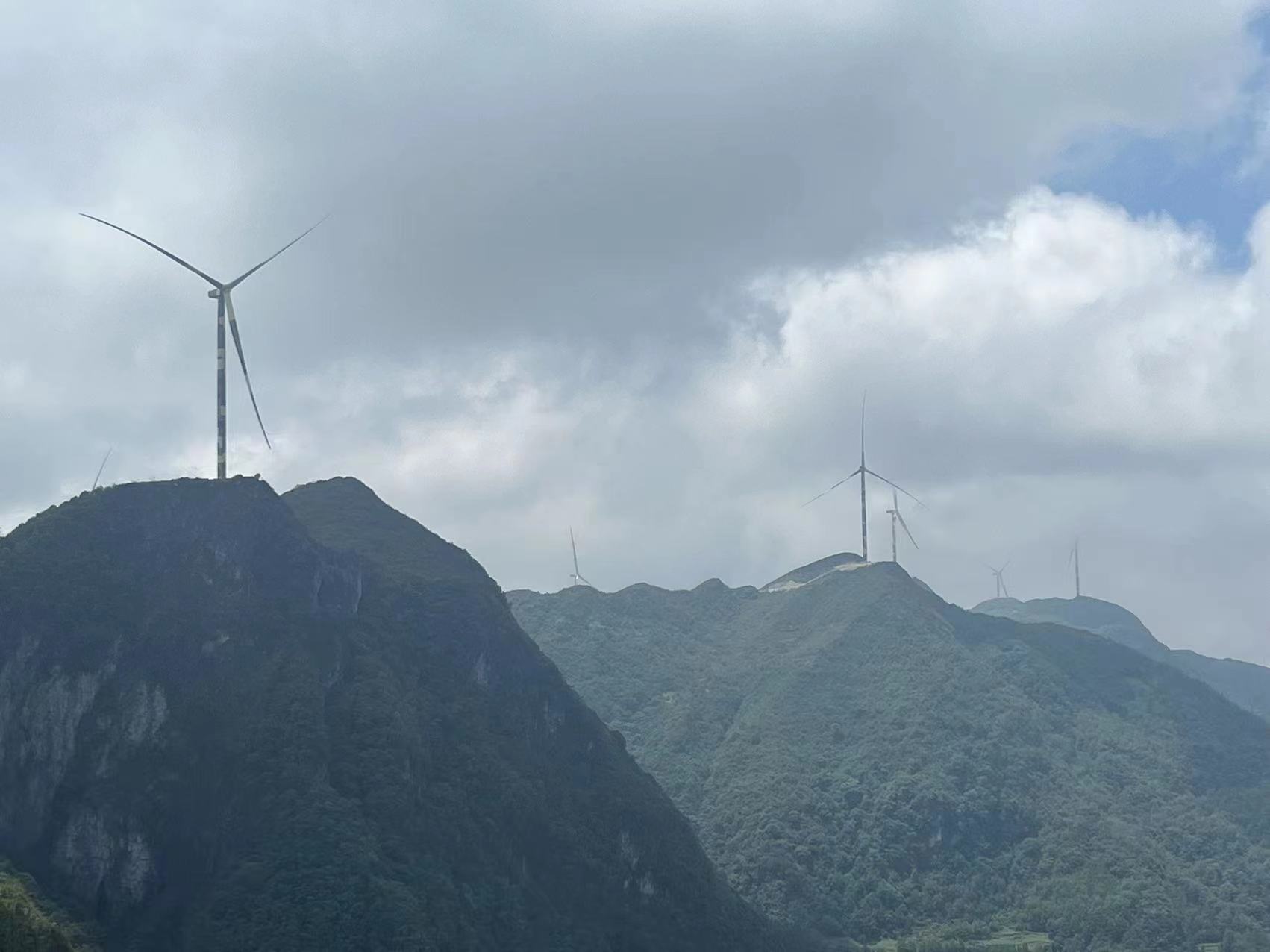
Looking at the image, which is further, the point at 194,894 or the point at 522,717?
the point at 522,717

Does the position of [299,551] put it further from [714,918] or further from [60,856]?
[714,918]

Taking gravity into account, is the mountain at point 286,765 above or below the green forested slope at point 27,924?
above

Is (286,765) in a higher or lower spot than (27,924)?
higher

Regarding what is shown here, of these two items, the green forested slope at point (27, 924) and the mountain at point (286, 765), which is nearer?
Result: the green forested slope at point (27, 924)

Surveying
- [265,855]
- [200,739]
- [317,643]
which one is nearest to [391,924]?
[265,855]

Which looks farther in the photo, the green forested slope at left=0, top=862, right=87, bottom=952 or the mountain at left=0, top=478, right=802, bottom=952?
the mountain at left=0, top=478, right=802, bottom=952

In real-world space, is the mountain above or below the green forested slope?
above

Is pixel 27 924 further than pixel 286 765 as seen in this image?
No

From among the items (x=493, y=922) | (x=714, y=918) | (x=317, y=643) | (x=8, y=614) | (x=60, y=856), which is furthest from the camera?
(x=714, y=918)
